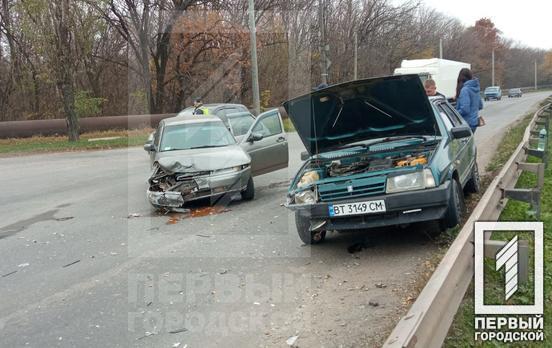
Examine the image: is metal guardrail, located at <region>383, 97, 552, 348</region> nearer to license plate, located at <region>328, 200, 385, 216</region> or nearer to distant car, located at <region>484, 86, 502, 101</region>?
license plate, located at <region>328, 200, 385, 216</region>

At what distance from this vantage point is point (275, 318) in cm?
419

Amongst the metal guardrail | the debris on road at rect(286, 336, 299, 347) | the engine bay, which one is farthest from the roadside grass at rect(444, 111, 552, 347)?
the engine bay

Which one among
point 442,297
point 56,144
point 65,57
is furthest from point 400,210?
point 56,144

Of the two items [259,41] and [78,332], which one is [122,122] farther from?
[78,332]

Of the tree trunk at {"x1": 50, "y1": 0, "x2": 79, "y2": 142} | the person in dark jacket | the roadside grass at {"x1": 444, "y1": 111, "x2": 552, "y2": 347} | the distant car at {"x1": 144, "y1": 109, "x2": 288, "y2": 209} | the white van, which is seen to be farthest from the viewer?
the white van

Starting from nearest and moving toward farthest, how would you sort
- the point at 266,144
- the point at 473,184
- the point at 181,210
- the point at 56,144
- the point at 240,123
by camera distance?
the point at 473,184 < the point at 181,210 < the point at 266,144 < the point at 240,123 < the point at 56,144

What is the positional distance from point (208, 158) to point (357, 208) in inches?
159

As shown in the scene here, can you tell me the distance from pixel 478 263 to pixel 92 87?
35.6m

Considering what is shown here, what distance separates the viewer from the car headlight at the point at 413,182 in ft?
17.4

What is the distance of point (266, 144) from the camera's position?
1023cm

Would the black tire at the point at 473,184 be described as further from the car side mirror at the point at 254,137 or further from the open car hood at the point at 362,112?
the car side mirror at the point at 254,137

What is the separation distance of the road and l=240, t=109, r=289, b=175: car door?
1396 millimetres

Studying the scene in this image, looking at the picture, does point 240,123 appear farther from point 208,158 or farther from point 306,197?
point 306,197

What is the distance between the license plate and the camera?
528 cm
